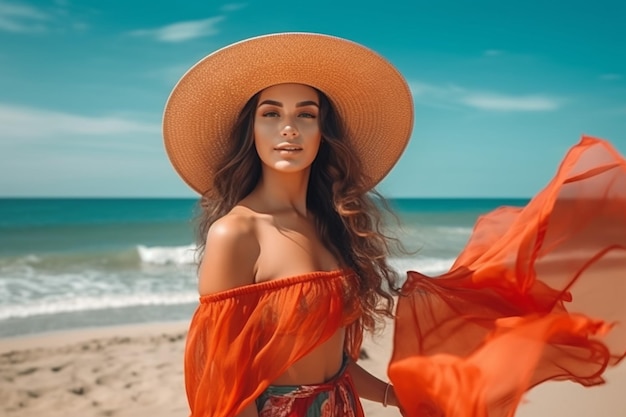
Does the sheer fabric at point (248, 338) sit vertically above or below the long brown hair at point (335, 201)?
below

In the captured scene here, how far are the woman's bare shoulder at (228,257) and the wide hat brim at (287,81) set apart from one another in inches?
21.0

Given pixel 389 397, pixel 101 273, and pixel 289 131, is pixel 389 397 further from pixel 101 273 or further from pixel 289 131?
pixel 101 273

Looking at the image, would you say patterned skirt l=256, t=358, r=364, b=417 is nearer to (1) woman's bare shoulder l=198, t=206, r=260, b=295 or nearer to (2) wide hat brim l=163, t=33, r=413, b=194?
(1) woman's bare shoulder l=198, t=206, r=260, b=295

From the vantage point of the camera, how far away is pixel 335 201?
7.55ft

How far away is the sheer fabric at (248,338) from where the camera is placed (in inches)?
71.7

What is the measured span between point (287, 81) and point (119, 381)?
447 cm

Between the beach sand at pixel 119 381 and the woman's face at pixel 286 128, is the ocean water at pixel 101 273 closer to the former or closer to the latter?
the woman's face at pixel 286 128

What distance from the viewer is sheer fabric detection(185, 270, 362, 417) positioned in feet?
5.98

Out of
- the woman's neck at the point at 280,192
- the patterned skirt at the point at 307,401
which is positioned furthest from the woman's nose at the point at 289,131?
the patterned skirt at the point at 307,401

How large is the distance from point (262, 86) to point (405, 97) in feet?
1.94

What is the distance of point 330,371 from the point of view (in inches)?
82.4

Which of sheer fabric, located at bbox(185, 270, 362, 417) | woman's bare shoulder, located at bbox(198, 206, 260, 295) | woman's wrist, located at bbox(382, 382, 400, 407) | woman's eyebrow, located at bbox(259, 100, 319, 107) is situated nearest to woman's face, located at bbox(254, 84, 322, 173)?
woman's eyebrow, located at bbox(259, 100, 319, 107)

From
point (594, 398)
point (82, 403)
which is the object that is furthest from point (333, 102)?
point (82, 403)

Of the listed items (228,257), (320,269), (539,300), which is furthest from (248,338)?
(539,300)
